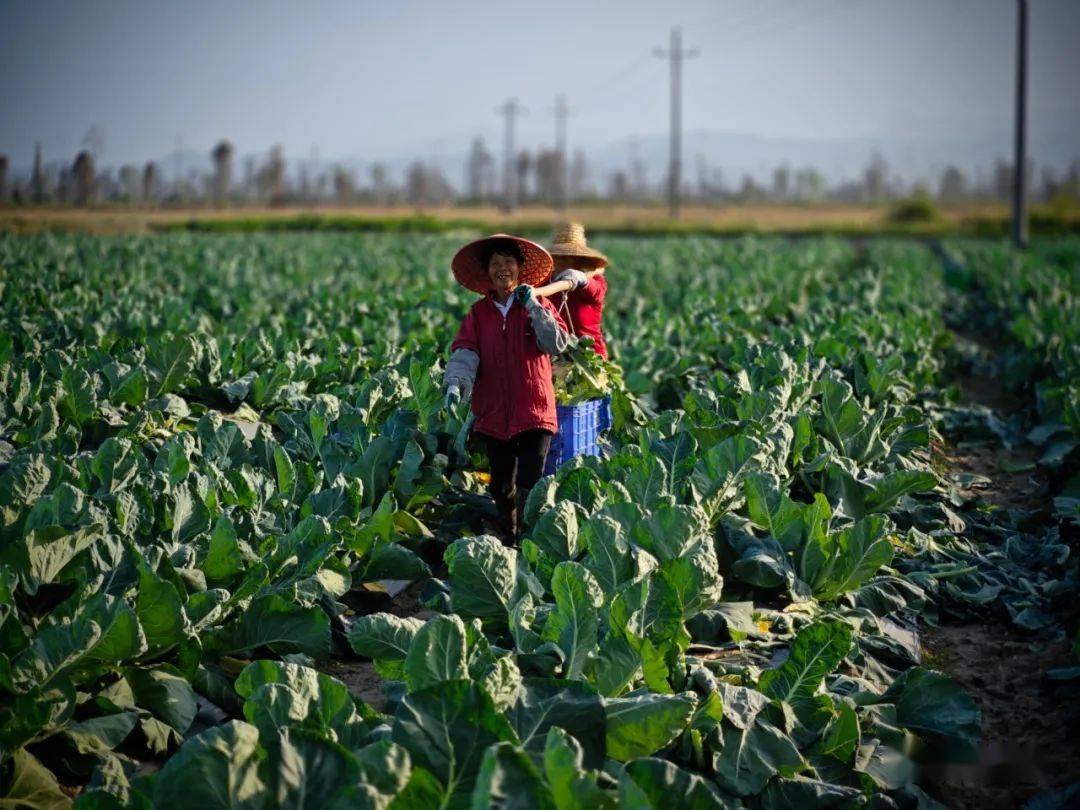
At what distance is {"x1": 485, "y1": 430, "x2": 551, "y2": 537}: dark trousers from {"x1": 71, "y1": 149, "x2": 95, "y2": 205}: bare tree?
36.2 meters

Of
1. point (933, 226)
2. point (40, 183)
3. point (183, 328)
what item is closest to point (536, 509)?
point (183, 328)

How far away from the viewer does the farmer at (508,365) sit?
16.6ft

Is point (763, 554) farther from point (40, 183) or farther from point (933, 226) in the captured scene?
point (933, 226)

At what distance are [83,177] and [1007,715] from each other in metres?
48.0

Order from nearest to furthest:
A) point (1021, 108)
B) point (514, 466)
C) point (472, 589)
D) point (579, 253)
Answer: point (472, 589), point (514, 466), point (579, 253), point (1021, 108)

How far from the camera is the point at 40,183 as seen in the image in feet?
141

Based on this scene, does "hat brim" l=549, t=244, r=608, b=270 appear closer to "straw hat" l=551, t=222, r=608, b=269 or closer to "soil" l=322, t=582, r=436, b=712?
"straw hat" l=551, t=222, r=608, b=269

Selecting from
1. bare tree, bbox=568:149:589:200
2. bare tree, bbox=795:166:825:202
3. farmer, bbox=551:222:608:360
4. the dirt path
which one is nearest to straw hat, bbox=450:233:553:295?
farmer, bbox=551:222:608:360

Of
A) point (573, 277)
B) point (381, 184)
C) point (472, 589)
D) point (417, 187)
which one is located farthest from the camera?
point (381, 184)

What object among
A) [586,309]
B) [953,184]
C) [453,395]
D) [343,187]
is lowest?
[453,395]

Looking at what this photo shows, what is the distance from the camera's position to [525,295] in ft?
16.0

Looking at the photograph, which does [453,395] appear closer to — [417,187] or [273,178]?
[273,178]

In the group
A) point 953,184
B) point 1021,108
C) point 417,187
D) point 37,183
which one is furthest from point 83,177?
point 953,184

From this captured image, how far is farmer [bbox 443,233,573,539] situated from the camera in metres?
5.06
